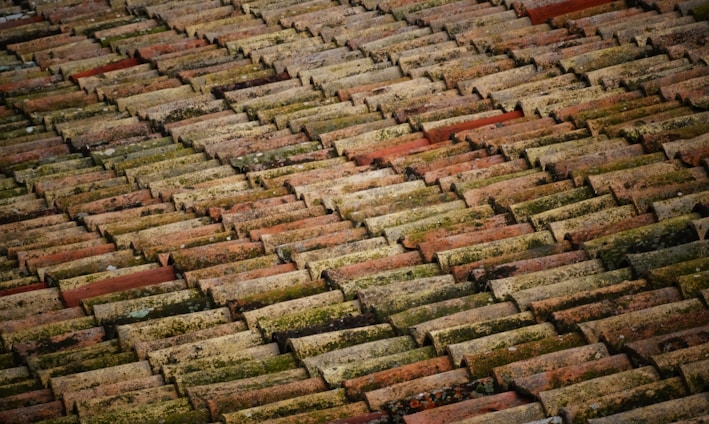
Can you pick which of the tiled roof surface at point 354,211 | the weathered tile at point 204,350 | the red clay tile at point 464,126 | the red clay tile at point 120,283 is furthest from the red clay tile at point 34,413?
the red clay tile at point 464,126

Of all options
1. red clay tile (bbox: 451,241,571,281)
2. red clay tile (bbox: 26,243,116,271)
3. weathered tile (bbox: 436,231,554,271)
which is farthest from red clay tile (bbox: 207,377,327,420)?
red clay tile (bbox: 26,243,116,271)

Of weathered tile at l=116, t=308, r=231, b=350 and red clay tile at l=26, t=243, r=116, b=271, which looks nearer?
weathered tile at l=116, t=308, r=231, b=350


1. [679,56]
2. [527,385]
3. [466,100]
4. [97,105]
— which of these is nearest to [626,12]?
[679,56]

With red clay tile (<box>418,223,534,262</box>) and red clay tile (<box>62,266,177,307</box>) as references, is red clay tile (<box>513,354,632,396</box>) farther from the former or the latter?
red clay tile (<box>62,266,177,307</box>)

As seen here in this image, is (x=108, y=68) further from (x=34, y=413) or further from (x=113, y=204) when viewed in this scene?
(x=34, y=413)

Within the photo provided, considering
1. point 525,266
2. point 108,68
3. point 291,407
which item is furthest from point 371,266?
point 108,68

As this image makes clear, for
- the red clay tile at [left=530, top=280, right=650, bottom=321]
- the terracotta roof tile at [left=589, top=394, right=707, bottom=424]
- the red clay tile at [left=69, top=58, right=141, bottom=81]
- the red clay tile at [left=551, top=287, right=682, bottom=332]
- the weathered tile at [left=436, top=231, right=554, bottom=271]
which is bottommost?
the terracotta roof tile at [left=589, top=394, right=707, bottom=424]

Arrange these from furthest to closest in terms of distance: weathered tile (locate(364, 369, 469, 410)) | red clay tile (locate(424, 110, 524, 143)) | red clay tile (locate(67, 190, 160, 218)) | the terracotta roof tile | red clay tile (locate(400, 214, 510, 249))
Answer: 1. red clay tile (locate(424, 110, 524, 143))
2. red clay tile (locate(67, 190, 160, 218))
3. red clay tile (locate(400, 214, 510, 249))
4. weathered tile (locate(364, 369, 469, 410))
5. the terracotta roof tile

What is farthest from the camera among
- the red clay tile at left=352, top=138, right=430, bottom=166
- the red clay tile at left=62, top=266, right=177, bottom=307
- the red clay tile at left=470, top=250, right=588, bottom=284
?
the red clay tile at left=352, top=138, right=430, bottom=166
